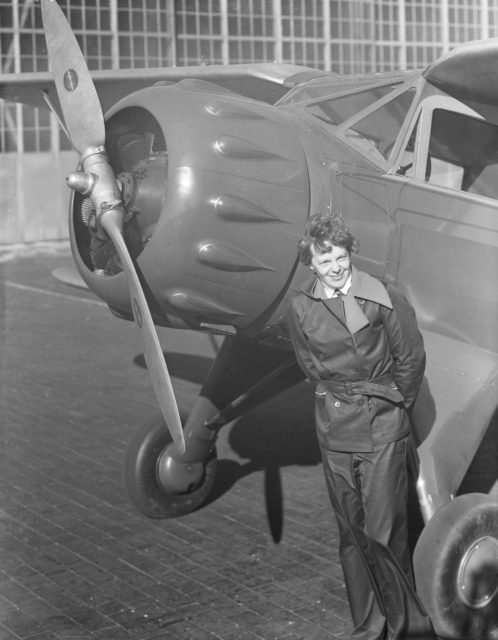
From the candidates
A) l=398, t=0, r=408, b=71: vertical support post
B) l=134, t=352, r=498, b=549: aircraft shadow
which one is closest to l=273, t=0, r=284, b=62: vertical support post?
l=398, t=0, r=408, b=71: vertical support post

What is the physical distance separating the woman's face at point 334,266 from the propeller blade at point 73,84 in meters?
0.98

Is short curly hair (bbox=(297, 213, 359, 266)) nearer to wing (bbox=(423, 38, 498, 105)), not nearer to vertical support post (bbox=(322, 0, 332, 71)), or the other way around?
wing (bbox=(423, 38, 498, 105))

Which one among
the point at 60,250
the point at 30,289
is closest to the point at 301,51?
the point at 60,250

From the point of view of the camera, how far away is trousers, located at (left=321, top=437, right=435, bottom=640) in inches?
139

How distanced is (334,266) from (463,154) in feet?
5.34

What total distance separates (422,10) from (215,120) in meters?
16.2

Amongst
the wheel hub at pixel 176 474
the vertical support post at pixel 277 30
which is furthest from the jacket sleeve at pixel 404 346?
the vertical support post at pixel 277 30

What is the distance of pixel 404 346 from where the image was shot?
3.59 m

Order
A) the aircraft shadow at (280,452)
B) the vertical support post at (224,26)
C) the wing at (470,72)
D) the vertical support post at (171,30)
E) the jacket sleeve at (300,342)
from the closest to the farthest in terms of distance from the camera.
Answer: the jacket sleeve at (300,342) → the wing at (470,72) → the aircraft shadow at (280,452) → the vertical support post at (171,30) → the vertical support post at (224,26)

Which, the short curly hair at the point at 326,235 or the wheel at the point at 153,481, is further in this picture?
the wheel at the point at 153,481

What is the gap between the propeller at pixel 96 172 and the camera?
12.2ft

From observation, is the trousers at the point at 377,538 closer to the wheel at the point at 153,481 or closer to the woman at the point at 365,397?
the woman at the point at 365,397

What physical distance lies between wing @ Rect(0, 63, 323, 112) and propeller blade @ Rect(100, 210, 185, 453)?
1.98 metres

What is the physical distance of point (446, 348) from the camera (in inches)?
172
